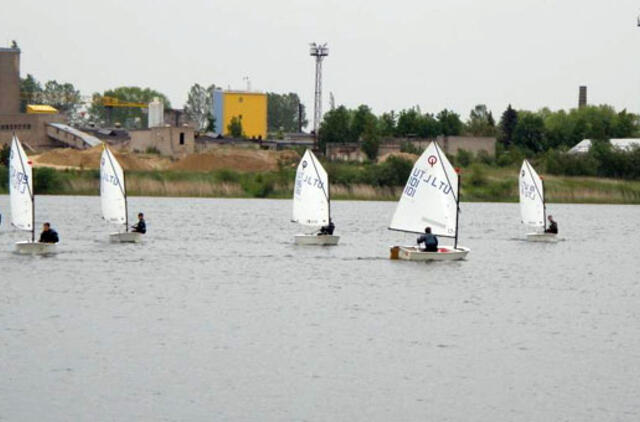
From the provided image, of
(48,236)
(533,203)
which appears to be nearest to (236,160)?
(533,203)

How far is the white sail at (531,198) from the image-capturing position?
8031cm

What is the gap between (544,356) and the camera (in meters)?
39.5

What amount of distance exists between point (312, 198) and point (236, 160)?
69960 millimetres

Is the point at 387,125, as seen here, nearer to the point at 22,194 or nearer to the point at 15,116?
the point at 15,116

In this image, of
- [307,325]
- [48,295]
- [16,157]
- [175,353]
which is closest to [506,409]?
[175,353]

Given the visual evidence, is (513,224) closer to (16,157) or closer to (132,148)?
(16,157)

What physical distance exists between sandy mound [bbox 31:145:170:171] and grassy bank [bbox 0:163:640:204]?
7.65 metres

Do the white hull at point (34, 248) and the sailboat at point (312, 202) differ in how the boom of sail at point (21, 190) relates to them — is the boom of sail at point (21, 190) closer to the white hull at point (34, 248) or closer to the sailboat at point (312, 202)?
the white hull at point (34, 248)

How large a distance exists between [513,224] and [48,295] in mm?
55461

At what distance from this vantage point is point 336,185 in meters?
120

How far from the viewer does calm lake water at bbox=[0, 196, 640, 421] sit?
3247 cm

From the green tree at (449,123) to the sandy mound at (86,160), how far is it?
155 ft

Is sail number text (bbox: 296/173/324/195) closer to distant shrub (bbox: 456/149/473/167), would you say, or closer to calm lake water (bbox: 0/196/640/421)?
calm lake water (bbox: 0/196/640/421)

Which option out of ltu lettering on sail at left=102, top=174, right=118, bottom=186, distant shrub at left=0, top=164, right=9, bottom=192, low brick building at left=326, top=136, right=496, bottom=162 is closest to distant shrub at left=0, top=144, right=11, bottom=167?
distant shrub at left=0, top=164, right=9, bottom=192
